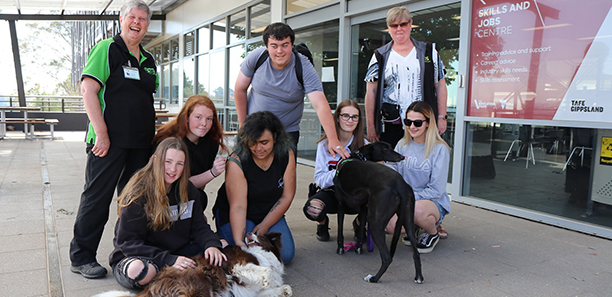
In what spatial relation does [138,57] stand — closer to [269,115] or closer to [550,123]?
[269,115]

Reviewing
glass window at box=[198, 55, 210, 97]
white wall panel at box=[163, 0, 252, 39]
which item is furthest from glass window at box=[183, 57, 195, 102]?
white wall panel at box=[163, 0, 252, 39]

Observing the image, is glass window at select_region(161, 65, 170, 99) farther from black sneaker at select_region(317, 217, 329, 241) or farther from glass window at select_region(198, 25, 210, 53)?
black sneaker at select_region(317, 217, 329, 241)

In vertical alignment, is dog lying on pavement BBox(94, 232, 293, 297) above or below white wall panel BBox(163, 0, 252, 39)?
below

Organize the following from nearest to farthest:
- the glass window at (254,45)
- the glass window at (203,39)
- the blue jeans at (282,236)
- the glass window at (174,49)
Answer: the blue jeans at (282,236), the glass window at (254,45), the glass window at (203,39), the glass window at (174,49)

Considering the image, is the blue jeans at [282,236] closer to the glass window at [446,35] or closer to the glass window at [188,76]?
the glass window at [446,35]

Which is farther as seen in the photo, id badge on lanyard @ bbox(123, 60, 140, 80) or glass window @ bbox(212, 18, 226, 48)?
glass window @ bbox(212, 18, 226, 48)

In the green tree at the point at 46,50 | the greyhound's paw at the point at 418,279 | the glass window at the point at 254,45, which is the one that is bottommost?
the greyhound's paw at the point at 418,279

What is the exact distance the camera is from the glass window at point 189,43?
516 inches

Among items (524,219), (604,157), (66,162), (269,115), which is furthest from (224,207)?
(66,162)

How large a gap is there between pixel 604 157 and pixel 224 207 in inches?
126

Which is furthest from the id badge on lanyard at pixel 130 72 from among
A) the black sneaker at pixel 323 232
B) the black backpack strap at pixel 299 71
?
the black sneaker at pixel 323 232

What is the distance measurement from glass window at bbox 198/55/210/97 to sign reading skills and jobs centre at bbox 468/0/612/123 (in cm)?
871

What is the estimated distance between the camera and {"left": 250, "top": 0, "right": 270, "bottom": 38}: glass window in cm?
895

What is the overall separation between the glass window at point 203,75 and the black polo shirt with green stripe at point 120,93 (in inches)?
375
